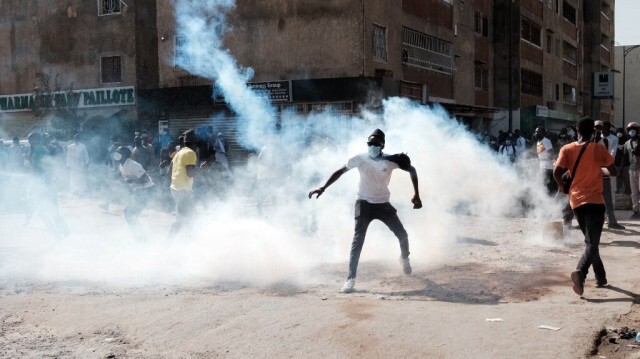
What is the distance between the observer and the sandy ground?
481 centimetres

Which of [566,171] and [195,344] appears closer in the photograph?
[195,344]

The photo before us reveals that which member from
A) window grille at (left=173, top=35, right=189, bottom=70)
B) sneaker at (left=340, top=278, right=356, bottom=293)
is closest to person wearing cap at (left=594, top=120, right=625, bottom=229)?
sneaker at (left=340, top=278, right=356, bottom=293)

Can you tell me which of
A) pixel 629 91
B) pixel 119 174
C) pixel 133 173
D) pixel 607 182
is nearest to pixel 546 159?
pixel 607 182

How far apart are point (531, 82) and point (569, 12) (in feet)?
42.9

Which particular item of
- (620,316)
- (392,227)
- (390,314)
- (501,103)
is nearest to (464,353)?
(390,314)

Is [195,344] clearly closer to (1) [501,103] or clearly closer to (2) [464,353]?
(2) [464,353]

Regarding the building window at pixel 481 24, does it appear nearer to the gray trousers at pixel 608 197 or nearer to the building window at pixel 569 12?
the building window at pixel 569 12

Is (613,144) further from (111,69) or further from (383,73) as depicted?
(111,69)

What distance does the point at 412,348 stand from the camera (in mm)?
4730

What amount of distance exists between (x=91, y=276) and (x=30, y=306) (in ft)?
4.24

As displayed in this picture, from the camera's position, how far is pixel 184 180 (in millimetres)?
8969

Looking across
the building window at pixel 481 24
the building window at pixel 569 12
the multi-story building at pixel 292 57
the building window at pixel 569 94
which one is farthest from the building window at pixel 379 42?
the building window at pixel 569 12

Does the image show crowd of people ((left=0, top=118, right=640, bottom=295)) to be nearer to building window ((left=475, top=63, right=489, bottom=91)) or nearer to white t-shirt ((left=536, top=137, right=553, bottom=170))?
white t-shirt ((left=536, top=137, right=553, bottom=170))

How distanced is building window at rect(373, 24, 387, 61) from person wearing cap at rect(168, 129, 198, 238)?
13458 mm
